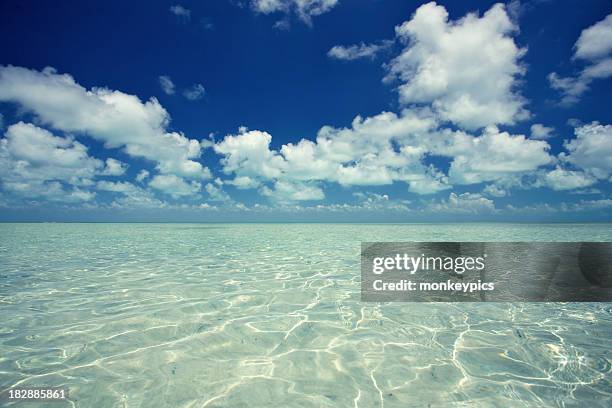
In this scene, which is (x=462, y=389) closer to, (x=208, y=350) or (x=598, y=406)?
(x=598, y=406)

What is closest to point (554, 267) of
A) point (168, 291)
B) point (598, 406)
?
point (598, 406)

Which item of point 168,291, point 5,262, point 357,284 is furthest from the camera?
point 5,262

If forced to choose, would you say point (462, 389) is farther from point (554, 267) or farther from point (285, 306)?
point (554, 267)

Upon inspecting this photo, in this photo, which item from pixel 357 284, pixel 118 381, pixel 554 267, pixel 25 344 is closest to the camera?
pixel 118 381

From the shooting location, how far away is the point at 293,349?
5207 mm

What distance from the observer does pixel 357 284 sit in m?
9.98

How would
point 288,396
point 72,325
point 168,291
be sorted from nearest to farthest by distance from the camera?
point 288,396 < point 72,325 < point 168,291

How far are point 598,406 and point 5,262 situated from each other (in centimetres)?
1996

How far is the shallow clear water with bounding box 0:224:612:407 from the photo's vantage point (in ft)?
13.0

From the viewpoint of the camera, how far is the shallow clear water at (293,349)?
155 inches

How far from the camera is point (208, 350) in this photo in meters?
5.16

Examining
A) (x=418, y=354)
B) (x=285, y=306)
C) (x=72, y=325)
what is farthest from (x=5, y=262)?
(x=418, y=354)

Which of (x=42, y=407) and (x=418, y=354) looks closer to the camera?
(x=42, y=407)

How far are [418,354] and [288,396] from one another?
2.27 m
